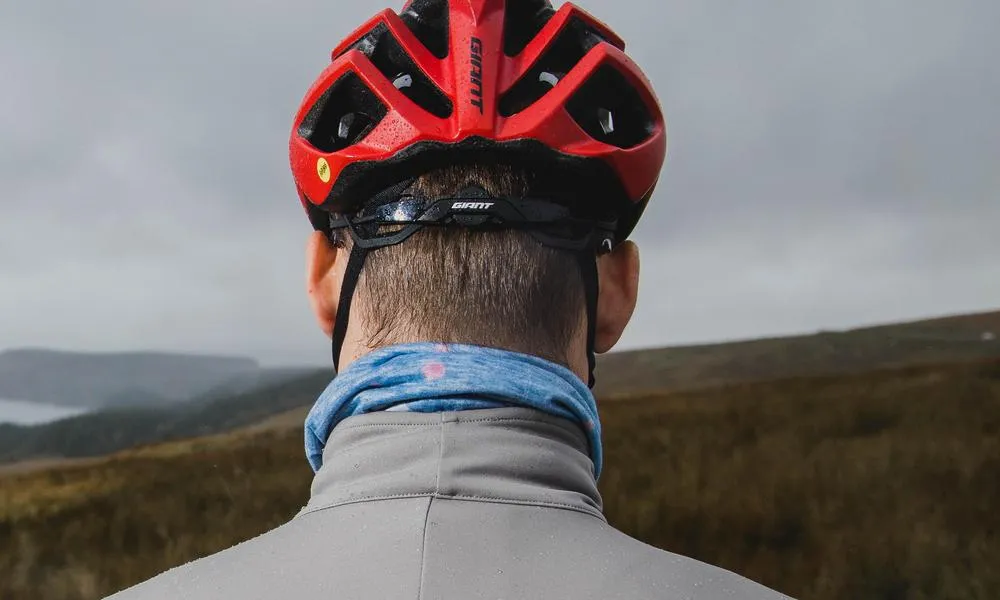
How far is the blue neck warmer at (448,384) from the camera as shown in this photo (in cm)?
169

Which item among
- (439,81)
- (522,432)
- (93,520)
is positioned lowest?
(93,520)

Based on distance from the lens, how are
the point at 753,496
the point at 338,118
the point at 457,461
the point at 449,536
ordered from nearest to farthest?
the point at 449,536, the point at 457,461, the point at 338,118, the point at 753,496

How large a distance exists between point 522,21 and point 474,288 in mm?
1286

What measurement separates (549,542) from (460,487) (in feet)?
0.70

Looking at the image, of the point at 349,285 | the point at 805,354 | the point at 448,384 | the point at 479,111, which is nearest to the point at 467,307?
the point at 448,384

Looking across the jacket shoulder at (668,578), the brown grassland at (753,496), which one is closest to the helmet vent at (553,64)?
the jacket shoulder at (668,578)

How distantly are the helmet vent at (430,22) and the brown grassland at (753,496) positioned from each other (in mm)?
5620

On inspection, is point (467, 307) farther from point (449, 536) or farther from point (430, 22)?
point (430, 22)

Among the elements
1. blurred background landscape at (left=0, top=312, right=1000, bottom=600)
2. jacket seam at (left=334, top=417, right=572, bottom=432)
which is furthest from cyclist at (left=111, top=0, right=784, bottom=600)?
blurred background landscape at (left=0, top=312, right=1000, bottom=600)

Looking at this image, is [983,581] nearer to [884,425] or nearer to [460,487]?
[884,425]

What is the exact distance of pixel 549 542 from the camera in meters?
1.52

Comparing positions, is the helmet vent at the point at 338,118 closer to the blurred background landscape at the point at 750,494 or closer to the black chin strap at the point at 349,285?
the black chin strap at the point at 349,285

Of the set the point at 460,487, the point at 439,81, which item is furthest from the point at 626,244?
the point at 460,487

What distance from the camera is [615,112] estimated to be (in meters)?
2.76
